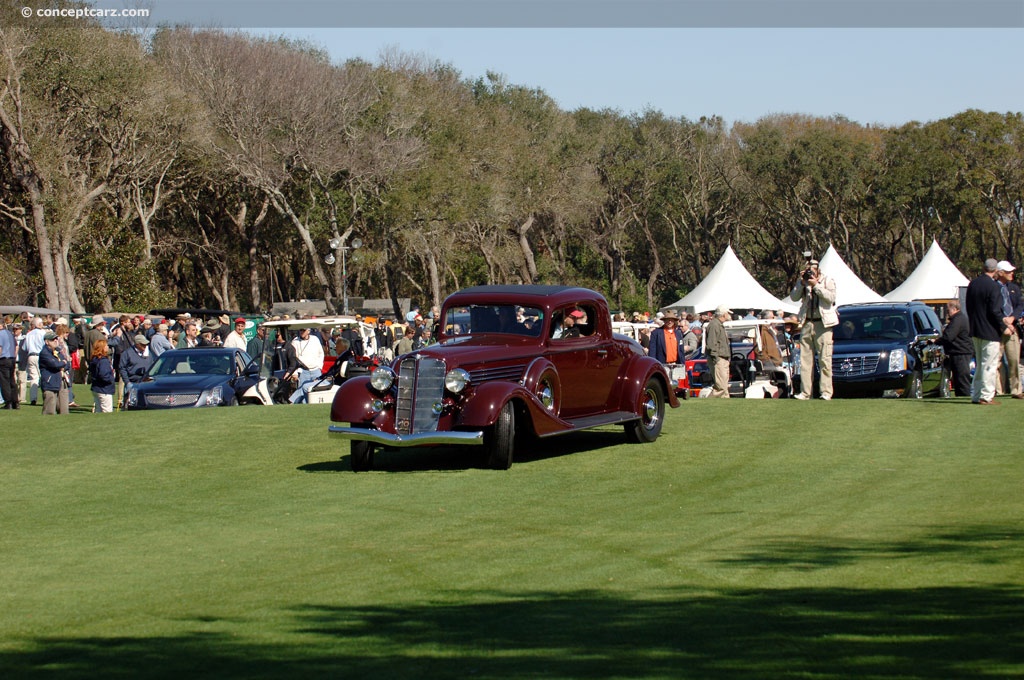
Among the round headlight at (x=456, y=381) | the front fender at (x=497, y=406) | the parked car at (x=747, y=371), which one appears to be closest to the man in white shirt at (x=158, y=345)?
the parked car at (x=747, y=371)

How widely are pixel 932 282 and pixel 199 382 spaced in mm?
30697

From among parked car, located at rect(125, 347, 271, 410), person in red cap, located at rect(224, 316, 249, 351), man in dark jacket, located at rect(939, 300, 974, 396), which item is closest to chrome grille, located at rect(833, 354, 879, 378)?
man in dark jacket, located at rect(939, 300, 974, 396)

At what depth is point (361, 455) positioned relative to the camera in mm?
13797

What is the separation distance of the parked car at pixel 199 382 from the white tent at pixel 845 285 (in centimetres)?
2402

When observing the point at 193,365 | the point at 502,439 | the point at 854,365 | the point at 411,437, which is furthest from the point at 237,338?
the point at 502,439

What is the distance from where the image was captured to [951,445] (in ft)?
46.3

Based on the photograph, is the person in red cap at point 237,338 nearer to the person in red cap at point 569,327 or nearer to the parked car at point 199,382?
the parked car at point 199,382

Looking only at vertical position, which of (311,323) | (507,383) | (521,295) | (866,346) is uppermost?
(521,295)

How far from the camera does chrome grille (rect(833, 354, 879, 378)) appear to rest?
74.0ft

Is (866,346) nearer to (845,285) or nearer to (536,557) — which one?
(536,557)

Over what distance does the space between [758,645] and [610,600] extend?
1274 millimetres

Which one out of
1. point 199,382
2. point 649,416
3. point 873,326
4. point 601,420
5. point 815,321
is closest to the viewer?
point 601,420

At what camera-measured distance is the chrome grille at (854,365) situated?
2255 centimetres

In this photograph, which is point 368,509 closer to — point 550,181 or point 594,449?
point 594,449
